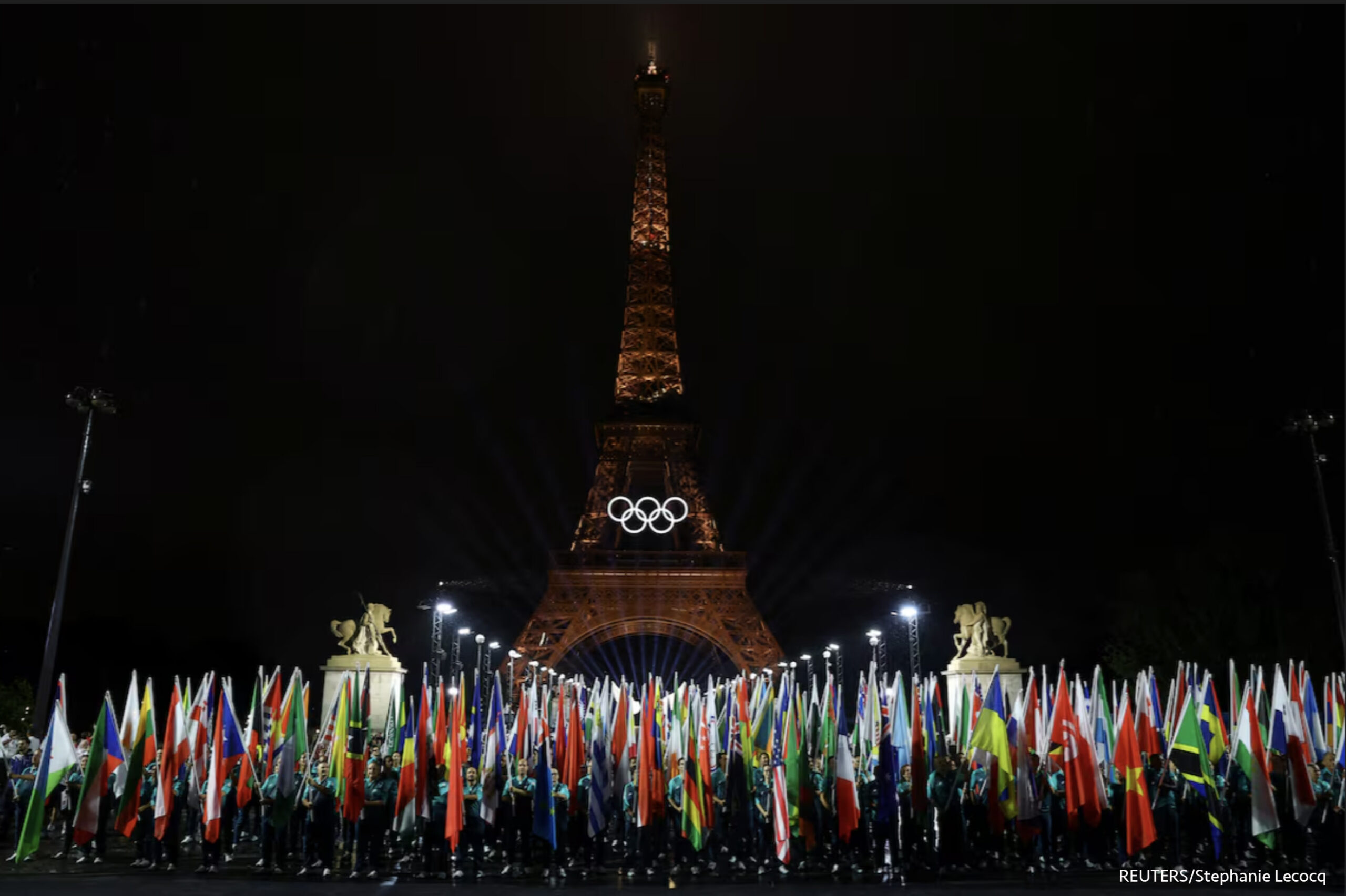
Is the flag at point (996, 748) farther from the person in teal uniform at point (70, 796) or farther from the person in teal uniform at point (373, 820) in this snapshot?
the person in teal uniform at point (70, 796)

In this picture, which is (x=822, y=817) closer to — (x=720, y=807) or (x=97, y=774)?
(x=720, y=807)

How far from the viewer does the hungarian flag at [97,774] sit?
14.8 metres

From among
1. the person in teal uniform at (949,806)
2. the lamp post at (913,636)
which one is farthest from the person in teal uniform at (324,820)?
the lamp post at (913,636)

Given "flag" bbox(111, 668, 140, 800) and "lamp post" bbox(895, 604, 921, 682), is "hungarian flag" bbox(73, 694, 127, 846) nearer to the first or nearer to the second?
"flag" bbox(111, 668, 140, 800)

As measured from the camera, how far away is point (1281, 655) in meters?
33.4

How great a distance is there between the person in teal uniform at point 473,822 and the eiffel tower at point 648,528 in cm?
3508

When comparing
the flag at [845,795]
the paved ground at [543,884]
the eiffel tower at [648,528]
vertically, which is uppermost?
the eiffel tower at [648,528]

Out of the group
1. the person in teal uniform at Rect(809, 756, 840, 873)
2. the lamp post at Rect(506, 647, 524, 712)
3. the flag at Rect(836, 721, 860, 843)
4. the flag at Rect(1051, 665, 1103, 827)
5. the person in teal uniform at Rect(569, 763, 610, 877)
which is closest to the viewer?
the flag at Rect(1051, 665, 1103, 827)

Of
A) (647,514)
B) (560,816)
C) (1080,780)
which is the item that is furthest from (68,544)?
(647,514)

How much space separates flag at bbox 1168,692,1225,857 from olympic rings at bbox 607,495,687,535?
43.6m

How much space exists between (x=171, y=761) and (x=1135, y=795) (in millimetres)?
12633

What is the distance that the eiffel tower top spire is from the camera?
63.5 meters

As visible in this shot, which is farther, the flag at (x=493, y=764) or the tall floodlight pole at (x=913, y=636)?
the tall floodlight pole at (x=913, y=636)

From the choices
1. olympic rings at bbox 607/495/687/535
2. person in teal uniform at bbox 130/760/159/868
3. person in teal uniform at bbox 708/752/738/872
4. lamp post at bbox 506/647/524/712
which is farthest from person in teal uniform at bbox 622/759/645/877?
olympic rings at bbox 607/495/687/535
